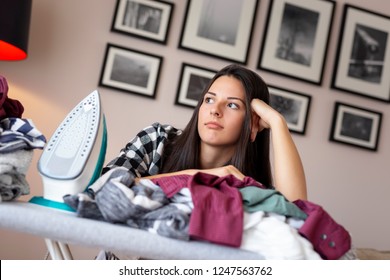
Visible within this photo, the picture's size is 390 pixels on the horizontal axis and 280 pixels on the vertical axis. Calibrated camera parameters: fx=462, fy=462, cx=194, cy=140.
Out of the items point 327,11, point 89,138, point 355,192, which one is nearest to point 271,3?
point 327,11

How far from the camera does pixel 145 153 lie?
133 centimetres

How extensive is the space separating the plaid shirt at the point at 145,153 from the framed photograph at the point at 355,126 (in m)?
1.34

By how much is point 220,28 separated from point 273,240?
182cm

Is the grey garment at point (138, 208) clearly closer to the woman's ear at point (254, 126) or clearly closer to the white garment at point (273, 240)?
the white garment at point (273, 240)

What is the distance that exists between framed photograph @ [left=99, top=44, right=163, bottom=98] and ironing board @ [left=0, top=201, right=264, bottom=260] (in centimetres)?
157

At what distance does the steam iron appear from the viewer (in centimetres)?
77

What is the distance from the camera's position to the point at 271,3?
241cm

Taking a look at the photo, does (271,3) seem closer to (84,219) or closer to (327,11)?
(327,11)

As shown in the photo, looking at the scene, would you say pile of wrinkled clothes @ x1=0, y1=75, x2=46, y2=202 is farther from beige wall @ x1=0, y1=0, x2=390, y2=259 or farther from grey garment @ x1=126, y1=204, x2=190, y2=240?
beige wall @ x1=0, y1=0, x2=390, y2=259


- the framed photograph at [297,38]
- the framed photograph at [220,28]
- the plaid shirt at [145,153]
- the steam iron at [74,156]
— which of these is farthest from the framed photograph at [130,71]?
the steam iron at [74,156]


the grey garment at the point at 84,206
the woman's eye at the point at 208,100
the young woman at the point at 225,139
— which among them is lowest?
the grey garment at the point at 84,206

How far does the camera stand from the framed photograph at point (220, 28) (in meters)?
2.29

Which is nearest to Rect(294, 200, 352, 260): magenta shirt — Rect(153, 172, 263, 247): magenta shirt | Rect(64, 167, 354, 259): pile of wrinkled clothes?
Rect(64, 167, 354, 259): pile of wrinkled clothes

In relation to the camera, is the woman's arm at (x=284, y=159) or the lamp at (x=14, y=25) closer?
the woman's arm at (x=284, y=159)
